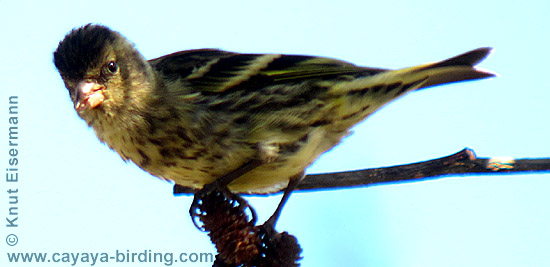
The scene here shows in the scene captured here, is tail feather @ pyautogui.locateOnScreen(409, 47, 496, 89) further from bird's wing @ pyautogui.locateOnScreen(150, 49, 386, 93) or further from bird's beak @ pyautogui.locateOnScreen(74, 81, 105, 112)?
bird's beak @ pyautogui.locateOnScreen(74, 81, 105, 112)

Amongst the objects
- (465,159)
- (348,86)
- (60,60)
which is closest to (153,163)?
(60,60)

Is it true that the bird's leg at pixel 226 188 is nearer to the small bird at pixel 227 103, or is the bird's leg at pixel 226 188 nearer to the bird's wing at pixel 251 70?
the small bird at pixel 227 103

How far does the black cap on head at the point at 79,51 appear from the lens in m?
3.64

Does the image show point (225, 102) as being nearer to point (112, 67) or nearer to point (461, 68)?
point (112, 67)

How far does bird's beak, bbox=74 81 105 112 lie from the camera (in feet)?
11.5

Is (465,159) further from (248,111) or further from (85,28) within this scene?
(85,28)

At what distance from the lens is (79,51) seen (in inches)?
145

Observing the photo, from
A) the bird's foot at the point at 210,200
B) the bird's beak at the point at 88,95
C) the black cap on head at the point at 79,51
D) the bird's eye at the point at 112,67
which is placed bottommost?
the bird's foot at the point at 210,200

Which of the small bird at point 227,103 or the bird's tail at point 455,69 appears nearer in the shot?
Answer: the small bird at point 227,103

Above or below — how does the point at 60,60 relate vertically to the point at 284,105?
above

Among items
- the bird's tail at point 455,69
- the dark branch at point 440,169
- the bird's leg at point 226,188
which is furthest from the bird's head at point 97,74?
the bird's tail at point 455,69

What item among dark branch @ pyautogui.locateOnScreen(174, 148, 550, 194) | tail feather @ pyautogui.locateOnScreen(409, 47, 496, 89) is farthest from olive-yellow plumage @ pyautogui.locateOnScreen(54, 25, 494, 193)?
dark branch @ pyautogui.locateOnScreen(174, 148, 550, 194)

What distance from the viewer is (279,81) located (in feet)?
12.8

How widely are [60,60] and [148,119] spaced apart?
64cm
